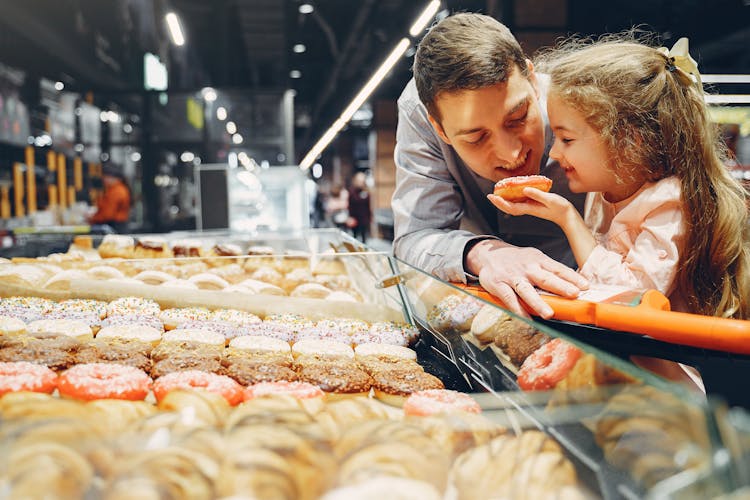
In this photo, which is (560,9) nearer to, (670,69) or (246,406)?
(670,69)

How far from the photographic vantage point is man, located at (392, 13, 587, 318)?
62.8 inches

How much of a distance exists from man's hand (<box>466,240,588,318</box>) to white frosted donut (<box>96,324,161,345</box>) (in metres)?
1.07

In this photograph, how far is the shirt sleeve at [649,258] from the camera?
1.52m

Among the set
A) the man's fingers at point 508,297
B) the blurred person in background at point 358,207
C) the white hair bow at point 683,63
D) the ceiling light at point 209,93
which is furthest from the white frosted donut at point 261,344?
the blurred person in background at point 358,207

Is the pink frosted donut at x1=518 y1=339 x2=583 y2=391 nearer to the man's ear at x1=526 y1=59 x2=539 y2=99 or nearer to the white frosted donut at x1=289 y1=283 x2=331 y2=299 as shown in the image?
the man's ear at x1=526 y1=59 x2=539 y2=99

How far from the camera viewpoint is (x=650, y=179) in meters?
1.67

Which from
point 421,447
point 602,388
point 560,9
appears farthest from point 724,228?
point 560,9

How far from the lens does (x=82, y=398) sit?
1.19 m

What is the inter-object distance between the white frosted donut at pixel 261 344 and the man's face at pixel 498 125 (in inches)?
33.4

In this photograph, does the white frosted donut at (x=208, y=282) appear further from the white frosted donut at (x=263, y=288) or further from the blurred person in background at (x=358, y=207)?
the blurred person in background at (x=358, y=207)

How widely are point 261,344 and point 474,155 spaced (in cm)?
91

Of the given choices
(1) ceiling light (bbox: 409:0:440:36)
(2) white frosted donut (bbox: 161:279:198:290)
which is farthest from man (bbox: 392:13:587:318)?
(1) ceiling light (bbox: 409:0:440:36)

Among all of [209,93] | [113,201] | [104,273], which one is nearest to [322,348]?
[104,273]

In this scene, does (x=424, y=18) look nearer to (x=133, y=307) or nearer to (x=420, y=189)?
(x=420, y=189)
